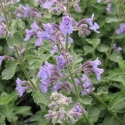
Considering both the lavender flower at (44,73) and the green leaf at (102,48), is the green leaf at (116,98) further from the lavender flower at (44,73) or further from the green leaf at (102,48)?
the green leaf at (102,48)

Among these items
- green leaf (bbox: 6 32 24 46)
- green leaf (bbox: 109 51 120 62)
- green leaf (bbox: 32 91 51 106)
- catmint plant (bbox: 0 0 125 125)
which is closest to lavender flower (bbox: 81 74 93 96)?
catmint plant (bbox: 0 0 125 125)

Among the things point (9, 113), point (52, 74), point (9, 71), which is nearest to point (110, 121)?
point (52, 74)

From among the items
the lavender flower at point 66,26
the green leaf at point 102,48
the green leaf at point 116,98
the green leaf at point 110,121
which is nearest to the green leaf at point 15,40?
the lavender flower at point 66,26

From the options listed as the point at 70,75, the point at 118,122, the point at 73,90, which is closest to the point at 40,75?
the point at 70,75

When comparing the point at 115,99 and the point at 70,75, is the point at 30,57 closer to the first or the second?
the point at 70,75

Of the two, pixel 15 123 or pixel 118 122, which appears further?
pixel 15 123

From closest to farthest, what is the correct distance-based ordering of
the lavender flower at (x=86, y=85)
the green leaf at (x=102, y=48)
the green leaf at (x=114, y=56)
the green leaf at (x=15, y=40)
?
the green leaf at (x=15, y=40) < the lavender flower at (x=86, y=85) < the green leaf at (x=114, y=56) < the green leaf at (x=102, y=48)

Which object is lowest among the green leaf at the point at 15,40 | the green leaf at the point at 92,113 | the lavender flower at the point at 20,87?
the green leaf at the point at 92,113

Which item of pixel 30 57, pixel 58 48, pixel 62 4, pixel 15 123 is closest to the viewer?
pixel 62 4
